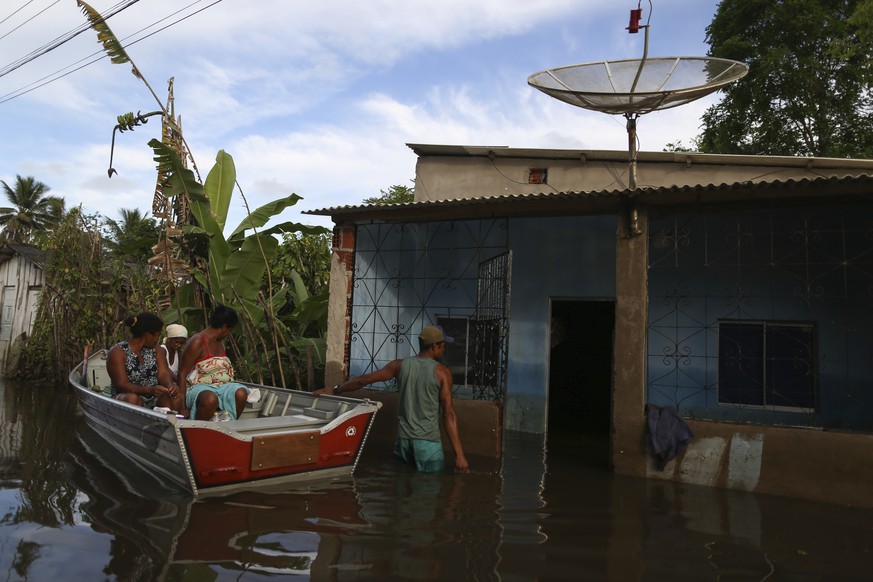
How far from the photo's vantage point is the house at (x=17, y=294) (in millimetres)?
16672

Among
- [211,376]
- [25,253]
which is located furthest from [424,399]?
[25,253]

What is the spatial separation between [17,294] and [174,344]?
12.9m

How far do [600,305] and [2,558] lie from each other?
30.7ft

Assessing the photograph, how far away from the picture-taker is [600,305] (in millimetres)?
11523

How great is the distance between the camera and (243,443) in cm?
535

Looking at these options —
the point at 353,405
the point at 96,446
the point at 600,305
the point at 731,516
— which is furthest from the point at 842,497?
the point at 96,446

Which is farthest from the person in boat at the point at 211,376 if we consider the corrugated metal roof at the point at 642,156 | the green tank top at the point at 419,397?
the corrugated metal roof at the point at 642,156

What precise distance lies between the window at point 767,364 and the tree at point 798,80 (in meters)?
10.8

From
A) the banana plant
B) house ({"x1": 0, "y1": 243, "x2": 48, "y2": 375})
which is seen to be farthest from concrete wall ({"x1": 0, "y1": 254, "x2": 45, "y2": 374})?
the banana plant

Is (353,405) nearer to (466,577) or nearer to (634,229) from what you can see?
(466,577)

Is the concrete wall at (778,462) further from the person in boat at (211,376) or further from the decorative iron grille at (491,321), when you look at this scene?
the person in boat at (211,376)

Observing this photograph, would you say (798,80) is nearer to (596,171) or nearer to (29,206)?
(596,171)

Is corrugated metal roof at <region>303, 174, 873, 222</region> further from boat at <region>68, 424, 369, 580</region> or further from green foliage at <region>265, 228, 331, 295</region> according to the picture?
green foliage at <region>265, 228, 331, 295</region>

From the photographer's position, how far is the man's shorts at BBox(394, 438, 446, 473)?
20.5 feet
